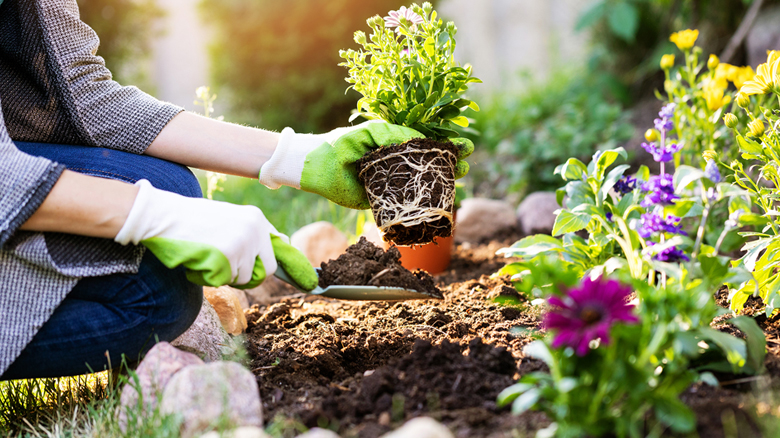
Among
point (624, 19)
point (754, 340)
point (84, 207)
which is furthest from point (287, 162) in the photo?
point (624, 19)

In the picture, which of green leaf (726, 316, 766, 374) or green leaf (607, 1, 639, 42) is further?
green leaf (607, 1, 639, 42)

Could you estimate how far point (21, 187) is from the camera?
1.09 m

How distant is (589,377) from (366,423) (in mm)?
434

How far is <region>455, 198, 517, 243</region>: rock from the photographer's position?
3.04 m

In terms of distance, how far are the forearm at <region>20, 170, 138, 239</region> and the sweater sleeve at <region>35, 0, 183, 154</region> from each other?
17.2 inches

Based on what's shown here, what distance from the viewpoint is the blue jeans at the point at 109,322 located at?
4.10 ft

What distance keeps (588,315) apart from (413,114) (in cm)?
90

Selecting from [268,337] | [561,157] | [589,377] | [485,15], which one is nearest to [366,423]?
[589,377]

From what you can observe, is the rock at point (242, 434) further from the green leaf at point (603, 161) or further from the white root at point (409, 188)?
the green leaf at point (603, 161)

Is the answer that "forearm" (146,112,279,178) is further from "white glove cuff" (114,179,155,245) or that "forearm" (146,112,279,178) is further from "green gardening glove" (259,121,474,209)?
"white glove cuff" (114,179,155,245)

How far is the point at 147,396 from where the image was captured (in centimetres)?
116

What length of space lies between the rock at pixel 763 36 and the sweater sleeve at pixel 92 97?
348 cm

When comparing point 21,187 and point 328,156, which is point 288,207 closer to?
point 328,156

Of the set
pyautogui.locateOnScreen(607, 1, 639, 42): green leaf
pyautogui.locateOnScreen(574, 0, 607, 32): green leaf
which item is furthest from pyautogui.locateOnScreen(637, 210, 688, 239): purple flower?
pyautogui.locateOnScreen(574, 0, 607, 32): green leaf
